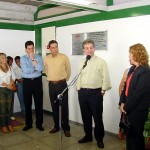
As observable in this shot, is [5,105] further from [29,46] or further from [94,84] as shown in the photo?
[94,84]

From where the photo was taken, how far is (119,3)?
15.0 feet

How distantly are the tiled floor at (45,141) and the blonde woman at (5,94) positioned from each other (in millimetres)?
208

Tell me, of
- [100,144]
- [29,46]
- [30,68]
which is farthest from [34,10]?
[100,144]

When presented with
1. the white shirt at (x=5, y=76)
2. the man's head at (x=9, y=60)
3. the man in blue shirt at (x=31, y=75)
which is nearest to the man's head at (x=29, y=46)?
the man in blue shirt at (x=31, y=75)

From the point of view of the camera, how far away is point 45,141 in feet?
14.9

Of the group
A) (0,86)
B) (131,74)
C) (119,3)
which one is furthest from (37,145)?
(119,3)

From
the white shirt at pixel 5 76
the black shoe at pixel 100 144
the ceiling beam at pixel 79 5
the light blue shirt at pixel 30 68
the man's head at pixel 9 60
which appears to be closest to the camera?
the ceiling beam at pixel 79 5

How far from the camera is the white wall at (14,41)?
6.28 meters

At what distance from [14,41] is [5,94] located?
193 centimetres

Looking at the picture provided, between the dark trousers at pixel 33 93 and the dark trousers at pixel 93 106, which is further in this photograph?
the dark trousers at pixel 33 93

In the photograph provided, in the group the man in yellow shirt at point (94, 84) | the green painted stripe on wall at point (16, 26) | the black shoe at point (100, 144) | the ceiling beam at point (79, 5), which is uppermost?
the ceiling beam at point (79, 5)

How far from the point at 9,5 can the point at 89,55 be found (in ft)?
9.91

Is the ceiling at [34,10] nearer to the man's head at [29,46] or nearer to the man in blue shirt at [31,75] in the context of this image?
the man's head at [29,46]

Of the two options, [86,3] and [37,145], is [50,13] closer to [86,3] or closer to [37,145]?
[86,3]
